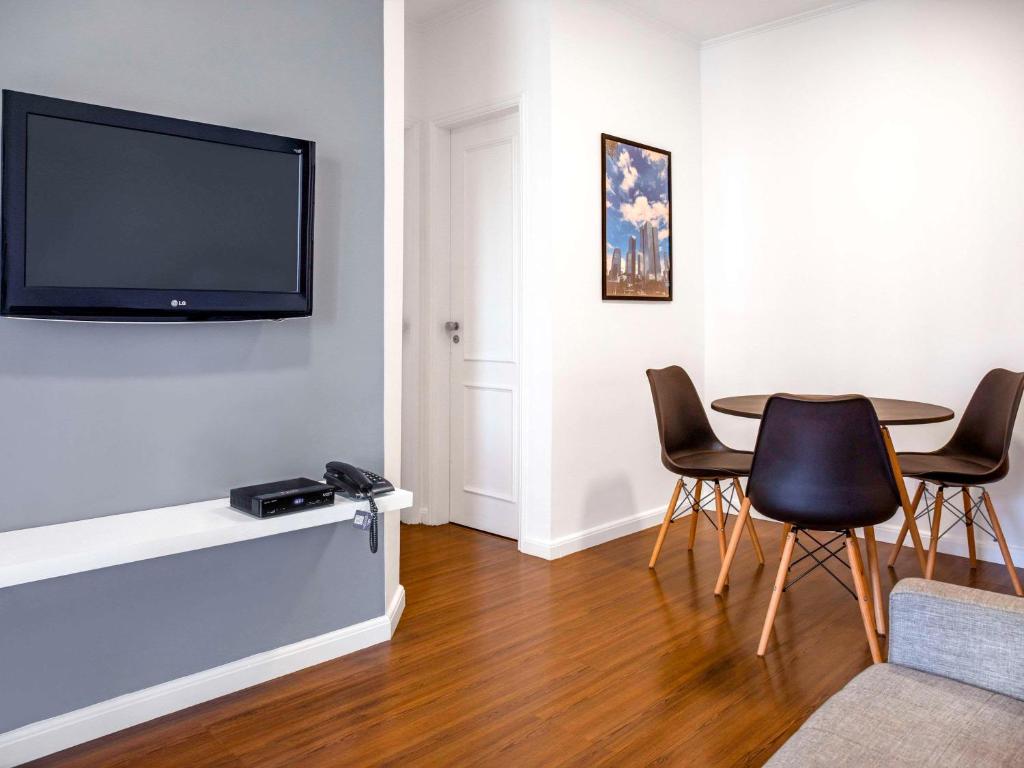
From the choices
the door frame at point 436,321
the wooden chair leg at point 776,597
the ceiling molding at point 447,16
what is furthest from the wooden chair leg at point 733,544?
the ceiling molding at point 447,16

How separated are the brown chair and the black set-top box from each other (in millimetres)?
1678

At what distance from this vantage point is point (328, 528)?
270 centimetres

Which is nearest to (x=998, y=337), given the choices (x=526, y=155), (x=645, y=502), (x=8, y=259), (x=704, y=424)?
(x=704, y=424)

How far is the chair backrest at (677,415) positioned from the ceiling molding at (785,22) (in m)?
2.05

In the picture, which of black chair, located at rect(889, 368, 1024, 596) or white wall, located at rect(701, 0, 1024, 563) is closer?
black chair, located at rect(889, 368, 1024, 596)

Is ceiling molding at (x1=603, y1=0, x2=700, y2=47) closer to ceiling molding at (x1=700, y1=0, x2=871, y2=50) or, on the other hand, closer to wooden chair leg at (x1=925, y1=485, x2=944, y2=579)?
ceiling molding at (x1=700, y1=0, x2=871, y2=50)

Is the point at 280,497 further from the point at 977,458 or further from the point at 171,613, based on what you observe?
the point at 977,458

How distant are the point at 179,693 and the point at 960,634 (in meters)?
2.04

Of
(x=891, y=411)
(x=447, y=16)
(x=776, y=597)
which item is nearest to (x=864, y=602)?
(x=776, y=597)

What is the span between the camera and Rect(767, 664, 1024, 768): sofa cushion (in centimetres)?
131

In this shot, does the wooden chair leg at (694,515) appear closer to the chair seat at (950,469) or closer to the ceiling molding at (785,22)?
the chair seat at (950,469)

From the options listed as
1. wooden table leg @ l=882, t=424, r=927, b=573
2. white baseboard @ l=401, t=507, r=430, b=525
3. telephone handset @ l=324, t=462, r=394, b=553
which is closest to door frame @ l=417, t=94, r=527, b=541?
white baseboard @ l=401, t=507, r=430, b=525

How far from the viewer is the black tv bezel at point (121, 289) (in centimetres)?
195

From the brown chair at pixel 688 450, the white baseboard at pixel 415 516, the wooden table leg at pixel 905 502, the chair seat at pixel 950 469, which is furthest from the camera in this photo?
the white baseboard at pixel 415 516
